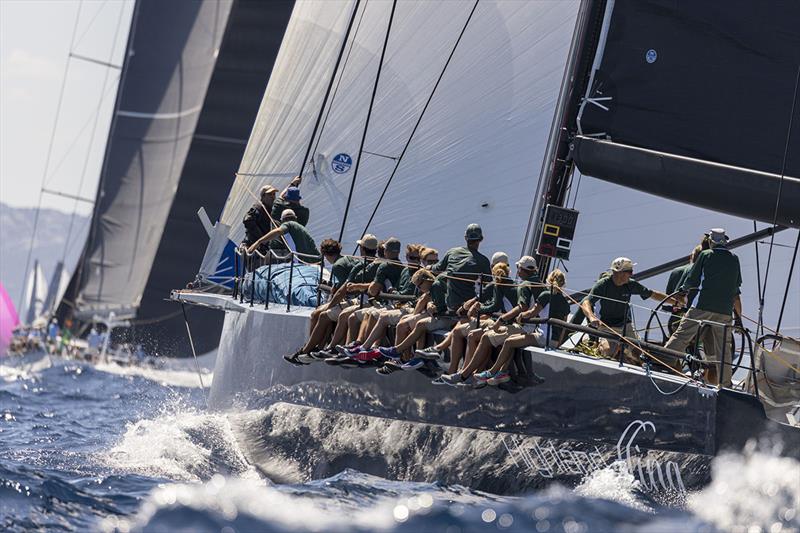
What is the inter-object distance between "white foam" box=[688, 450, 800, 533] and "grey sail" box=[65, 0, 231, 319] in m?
23.0

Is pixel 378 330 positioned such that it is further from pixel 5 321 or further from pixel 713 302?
pixel 5 321

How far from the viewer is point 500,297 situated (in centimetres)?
803

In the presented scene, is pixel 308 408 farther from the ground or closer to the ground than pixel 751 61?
closer to the ground

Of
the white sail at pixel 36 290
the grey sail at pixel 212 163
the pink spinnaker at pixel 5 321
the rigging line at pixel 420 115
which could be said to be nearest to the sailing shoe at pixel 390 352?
the rigging line at pixel 420 115

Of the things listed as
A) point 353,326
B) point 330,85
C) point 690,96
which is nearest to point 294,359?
point 353,326

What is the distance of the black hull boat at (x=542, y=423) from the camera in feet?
22.0

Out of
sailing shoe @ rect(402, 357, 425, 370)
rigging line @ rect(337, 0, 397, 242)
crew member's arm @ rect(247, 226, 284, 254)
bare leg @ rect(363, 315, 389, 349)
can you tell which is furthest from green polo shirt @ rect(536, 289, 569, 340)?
rigging line @ rect(337, 0, 397, 242)

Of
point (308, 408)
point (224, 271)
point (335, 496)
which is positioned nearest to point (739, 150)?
Answer: point (308, 408)

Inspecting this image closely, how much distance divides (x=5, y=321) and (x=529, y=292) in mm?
31497

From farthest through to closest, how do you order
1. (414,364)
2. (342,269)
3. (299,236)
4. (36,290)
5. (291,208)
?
(36,290)
(291,208)
(299,236)
(342,269)
(414,364)

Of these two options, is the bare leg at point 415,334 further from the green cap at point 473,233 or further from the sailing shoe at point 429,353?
the green cap at point 473,233

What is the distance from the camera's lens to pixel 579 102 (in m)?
9.66

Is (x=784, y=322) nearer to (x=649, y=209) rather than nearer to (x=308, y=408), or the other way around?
(x=649, y=209)

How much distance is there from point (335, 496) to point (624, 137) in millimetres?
3934
